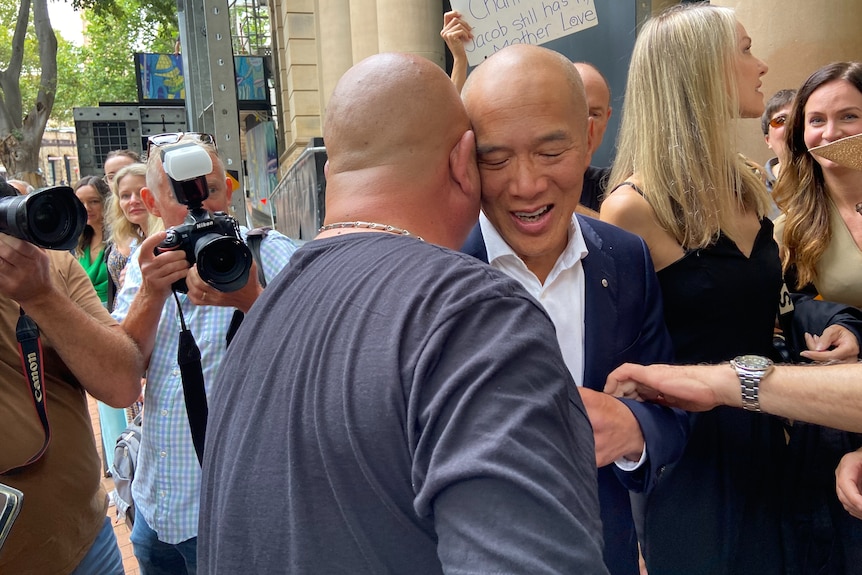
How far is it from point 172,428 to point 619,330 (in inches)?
59.4

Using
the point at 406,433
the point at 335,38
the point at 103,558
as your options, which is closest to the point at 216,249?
the point at 103,558

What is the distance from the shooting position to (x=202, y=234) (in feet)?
6.93

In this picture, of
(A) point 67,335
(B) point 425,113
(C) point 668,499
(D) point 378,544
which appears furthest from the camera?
(A) point 67,335

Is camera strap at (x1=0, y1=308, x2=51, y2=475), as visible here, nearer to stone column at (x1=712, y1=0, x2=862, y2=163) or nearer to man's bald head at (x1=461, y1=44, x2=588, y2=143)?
man's bald head at (x1=461, y1=44, x2=588, y2=143)

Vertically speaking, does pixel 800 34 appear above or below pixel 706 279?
above

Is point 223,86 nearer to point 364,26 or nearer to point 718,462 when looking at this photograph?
point 718,462

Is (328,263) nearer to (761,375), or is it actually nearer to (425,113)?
(425,113)

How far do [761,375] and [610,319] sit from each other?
0.39 m

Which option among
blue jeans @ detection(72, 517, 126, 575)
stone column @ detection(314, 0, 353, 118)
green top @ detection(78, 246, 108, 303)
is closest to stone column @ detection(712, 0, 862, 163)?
blue jeans @ detection(72, 517, 126, 575)

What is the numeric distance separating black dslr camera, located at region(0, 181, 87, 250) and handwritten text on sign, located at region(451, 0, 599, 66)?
6.21 feet

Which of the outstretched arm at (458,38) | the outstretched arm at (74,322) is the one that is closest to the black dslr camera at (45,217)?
the outstretched arm at (74,322)

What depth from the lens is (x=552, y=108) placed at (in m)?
1.64

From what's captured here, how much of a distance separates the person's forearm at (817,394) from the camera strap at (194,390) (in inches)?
60.9

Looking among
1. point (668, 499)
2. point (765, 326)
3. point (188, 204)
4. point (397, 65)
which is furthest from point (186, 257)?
point (765, 326)
